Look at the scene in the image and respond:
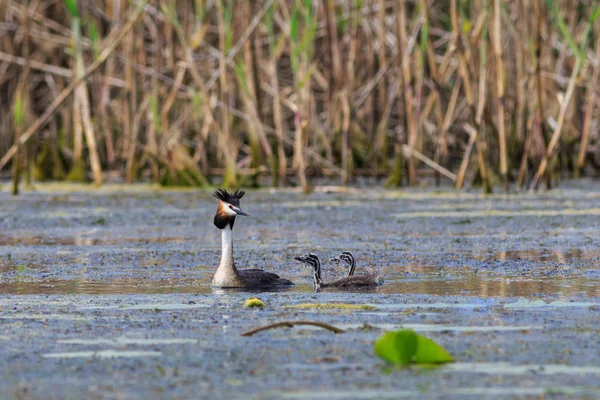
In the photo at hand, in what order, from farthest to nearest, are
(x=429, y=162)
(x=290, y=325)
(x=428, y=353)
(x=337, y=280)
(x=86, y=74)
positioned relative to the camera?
(x=429, y=162), (x=86, y=74), (x=337, y=280), (x=290, y=325), (x=428, y=353)

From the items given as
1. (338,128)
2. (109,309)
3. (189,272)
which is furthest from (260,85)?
(109,309)

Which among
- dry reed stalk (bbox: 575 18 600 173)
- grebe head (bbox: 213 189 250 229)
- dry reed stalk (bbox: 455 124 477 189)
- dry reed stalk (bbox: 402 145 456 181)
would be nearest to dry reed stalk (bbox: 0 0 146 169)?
dry reed stalk (bbox: 402 145 456 181)

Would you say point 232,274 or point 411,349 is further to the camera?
point 232,274

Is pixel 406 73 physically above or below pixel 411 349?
above

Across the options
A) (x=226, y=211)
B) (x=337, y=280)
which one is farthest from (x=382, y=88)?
(x=337, y=280)

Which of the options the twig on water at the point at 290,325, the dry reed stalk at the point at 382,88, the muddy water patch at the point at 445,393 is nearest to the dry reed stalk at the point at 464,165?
the dry reed stalk at the point at 382,88

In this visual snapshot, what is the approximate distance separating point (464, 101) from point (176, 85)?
10.7 ft

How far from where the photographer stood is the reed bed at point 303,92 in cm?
1159

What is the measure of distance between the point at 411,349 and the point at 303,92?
8894 millimetres

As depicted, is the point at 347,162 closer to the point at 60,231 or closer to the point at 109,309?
the point at 60,231

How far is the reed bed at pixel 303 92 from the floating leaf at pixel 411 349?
719 centimetres

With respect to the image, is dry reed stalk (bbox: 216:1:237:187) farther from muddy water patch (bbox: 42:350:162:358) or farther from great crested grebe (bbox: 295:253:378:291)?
muddy water patch (bbox: 42:350:162:358)

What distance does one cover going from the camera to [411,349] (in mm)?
3846

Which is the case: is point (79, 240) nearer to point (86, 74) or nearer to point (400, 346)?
point (86, 74)
